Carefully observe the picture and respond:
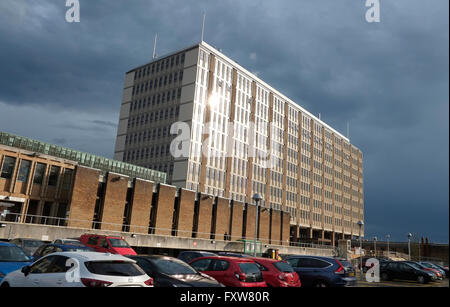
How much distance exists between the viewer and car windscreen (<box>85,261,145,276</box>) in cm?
739

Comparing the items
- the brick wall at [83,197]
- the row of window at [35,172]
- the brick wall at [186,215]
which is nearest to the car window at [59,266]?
the brick wall at [83,197]

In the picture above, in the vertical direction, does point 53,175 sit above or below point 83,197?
above

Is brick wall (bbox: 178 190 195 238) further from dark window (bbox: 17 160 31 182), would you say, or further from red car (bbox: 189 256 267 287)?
red car (bbox: 189 256 267 287)

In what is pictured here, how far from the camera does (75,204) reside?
3812 centimetres

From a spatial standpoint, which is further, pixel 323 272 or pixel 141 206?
pixel 141 206

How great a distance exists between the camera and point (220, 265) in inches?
447

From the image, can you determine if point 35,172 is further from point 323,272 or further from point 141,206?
point 323,272

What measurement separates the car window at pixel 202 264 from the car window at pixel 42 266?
16.3ft

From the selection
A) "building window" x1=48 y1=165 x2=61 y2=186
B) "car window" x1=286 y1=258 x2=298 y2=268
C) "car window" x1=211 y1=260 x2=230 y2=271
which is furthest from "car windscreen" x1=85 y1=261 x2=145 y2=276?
"building window" x1=48 y1=165 x2=61 y2=186

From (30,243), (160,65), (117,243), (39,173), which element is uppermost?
(160,65)

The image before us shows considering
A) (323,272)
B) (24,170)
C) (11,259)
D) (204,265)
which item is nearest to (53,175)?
(24,170)

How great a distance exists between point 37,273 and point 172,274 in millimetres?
3205

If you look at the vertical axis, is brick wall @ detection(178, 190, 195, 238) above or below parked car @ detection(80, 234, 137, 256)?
above

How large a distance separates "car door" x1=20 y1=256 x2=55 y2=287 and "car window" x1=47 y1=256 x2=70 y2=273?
0.17 m
